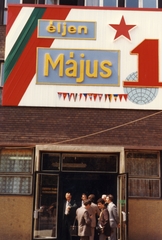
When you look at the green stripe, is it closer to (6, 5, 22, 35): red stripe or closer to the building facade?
the building facade

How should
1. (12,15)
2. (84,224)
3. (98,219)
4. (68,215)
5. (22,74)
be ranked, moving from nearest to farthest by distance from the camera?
(84,224)
(98,219)
(68,215)
(22,74)
(12,15)

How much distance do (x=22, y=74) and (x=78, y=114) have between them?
2.51 meters

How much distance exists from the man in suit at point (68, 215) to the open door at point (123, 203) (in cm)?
158

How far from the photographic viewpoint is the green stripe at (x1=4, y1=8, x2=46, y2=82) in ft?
48.2

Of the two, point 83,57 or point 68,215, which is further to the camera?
point 83,57

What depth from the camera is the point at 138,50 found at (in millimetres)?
14734

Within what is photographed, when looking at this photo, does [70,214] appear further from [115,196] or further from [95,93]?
[95,93]

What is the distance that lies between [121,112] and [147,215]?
3670mm

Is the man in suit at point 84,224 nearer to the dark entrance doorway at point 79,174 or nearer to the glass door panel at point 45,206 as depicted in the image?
the glass door panel at point 45,206

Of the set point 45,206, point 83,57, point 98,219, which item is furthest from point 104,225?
point 83,57

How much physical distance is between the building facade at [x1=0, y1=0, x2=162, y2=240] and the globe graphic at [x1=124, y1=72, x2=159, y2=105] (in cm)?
4

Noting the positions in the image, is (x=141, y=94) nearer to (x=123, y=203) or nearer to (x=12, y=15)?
(x=123, y=203)

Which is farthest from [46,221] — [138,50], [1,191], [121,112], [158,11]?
[158,11]

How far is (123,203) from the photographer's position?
13539mm
